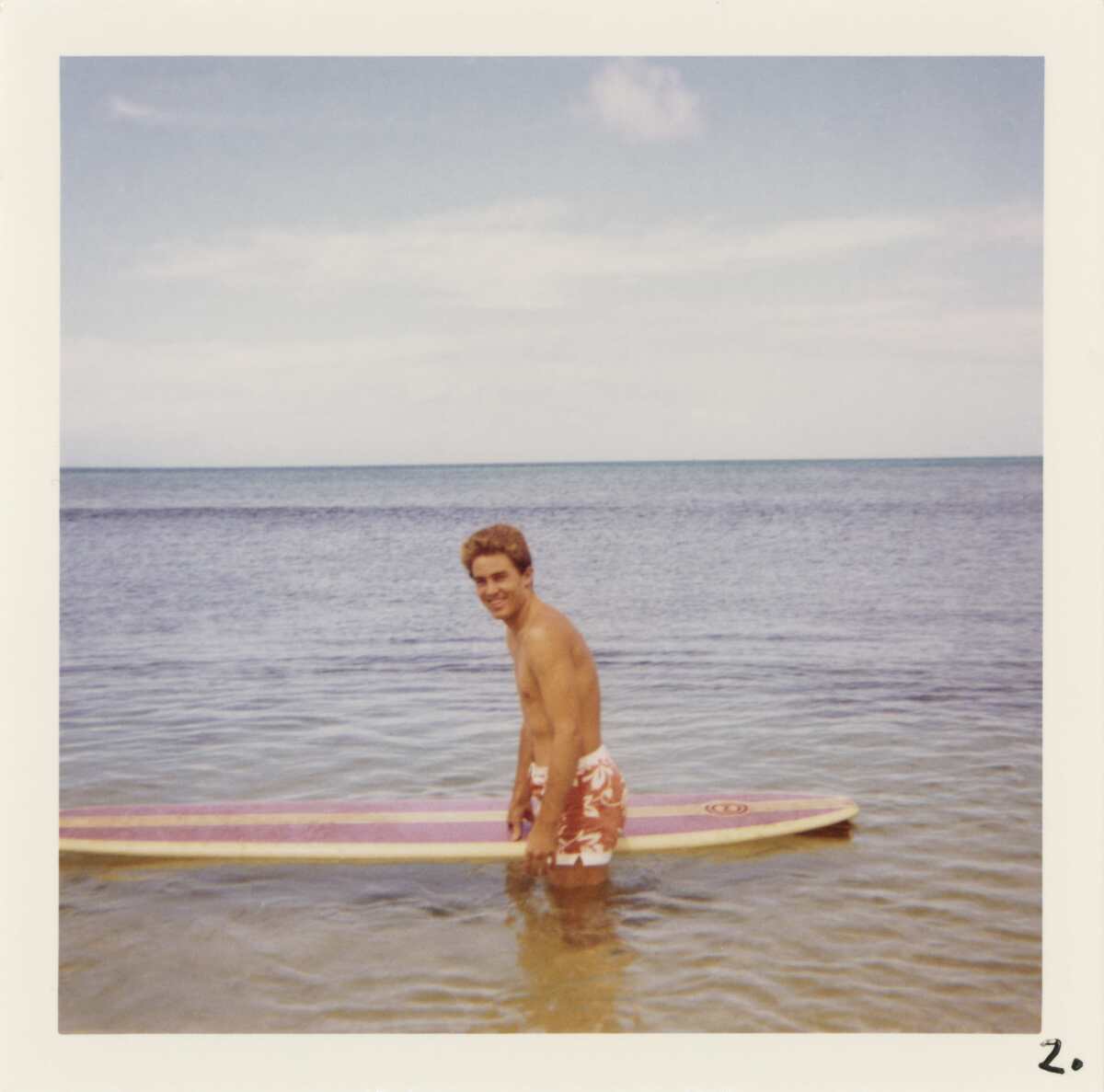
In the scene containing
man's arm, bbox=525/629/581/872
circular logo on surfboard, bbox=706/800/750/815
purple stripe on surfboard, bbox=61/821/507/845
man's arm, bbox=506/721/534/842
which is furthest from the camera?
circular logo on surfboard, bbox=706/800/750/815

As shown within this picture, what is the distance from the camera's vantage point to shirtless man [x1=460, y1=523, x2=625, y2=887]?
3383mm

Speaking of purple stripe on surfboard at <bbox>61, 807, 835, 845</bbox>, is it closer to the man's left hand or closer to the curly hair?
the man's left hand

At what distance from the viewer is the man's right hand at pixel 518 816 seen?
12.6 feet

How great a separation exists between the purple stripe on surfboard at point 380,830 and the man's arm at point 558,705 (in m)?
0.61

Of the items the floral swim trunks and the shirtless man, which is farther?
the floral swim trunks

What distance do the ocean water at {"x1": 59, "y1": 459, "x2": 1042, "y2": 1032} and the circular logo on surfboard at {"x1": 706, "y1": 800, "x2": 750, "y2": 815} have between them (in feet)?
0.65

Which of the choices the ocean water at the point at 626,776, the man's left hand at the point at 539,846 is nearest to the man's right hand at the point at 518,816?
the ocean water at the point at 626,776

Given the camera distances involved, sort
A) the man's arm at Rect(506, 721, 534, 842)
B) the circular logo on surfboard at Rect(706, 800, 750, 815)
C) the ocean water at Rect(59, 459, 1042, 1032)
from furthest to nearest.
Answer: the circular logo on surfboard at Rect(706, 800, 750, 815) < the man's arm at Rect(506, 721, 534, 842) < the ocean water at Rect(59, 459, 1042, 1032)

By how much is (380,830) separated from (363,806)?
0.26 meters

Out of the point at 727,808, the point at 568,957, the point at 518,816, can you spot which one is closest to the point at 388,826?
the point at 518,816
